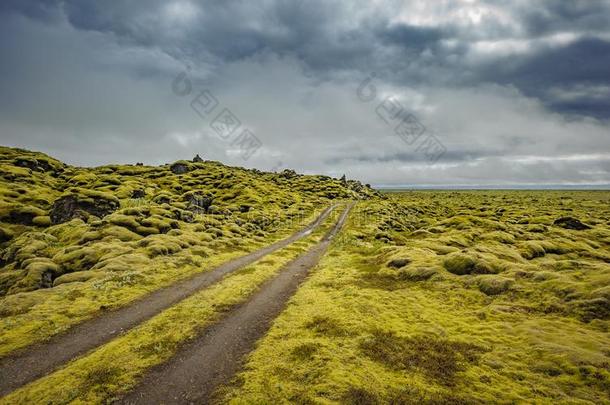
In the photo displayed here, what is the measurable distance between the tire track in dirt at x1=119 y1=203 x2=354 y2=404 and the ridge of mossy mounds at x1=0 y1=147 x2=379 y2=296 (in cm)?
1855

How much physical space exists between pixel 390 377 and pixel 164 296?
2212 cm

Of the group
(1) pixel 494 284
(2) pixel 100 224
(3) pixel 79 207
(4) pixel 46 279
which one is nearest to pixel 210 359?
(1) pixel 494 284

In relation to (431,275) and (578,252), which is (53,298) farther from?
(578,252)

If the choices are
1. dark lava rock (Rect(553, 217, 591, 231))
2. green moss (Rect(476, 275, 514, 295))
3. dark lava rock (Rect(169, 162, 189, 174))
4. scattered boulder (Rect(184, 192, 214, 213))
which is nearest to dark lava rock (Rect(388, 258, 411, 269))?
green moss (Rect(476, 275, 514, 295))

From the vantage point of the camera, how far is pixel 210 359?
17828mm

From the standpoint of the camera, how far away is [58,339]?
20.3 meters

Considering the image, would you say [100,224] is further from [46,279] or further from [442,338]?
[442,338]

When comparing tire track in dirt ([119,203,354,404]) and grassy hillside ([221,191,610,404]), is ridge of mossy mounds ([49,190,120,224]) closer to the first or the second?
grassy hillside ([221,191,610,404])

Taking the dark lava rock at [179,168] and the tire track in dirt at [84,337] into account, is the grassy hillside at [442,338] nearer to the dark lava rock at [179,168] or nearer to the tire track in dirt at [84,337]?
the tire track in dirt at [84,337]

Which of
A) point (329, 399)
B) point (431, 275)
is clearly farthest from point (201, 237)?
point (329, 399)

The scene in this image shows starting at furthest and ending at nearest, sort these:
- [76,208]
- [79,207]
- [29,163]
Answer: [29,163], [79,207], [76,208]

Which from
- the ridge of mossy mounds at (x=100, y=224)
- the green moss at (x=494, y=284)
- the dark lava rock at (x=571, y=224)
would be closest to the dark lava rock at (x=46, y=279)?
the ridge of mossy mounds at (x=100, y=224)

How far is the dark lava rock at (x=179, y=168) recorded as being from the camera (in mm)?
189700

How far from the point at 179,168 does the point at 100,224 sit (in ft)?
477
